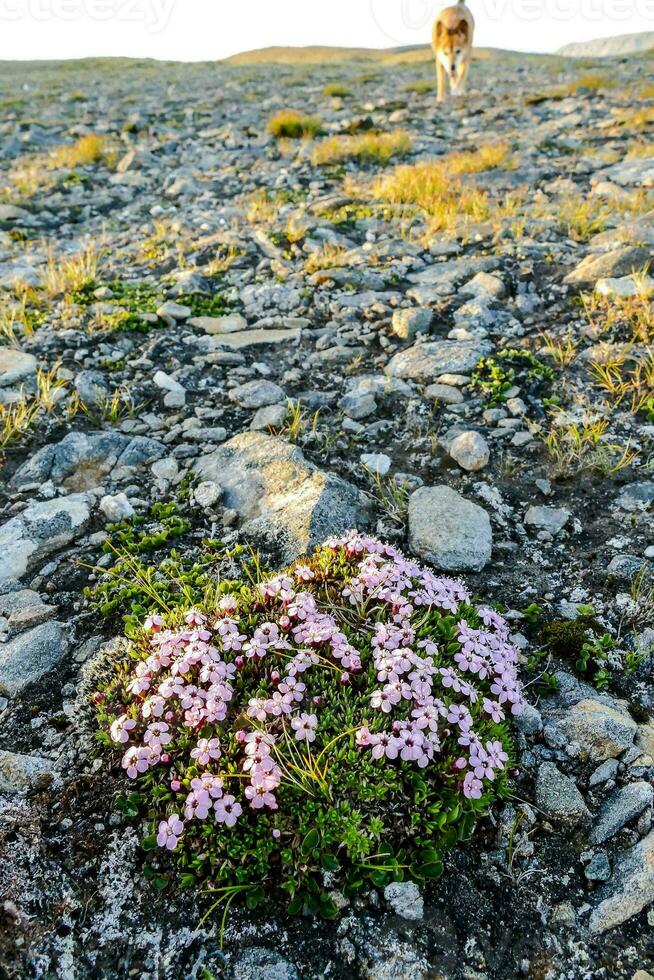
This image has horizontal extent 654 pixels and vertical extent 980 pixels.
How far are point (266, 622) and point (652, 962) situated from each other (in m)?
2.39

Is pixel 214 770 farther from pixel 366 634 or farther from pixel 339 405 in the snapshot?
pixel 339 405

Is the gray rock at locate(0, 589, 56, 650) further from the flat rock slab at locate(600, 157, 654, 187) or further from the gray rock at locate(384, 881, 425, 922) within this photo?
the flat rock slab at locate(600, 157, 654, 187)

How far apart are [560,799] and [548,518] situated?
2448mm

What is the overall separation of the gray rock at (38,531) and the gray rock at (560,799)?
3.81 metres

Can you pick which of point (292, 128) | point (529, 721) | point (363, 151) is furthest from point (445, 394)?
point (292, 128)

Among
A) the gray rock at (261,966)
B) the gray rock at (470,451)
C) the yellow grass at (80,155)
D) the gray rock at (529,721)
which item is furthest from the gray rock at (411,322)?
the yellow grass at (80,155)

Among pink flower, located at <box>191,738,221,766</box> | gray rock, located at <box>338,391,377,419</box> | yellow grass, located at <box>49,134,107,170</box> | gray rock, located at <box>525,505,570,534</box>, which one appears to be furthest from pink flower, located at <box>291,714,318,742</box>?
yellow grass, located at <box>49,134,107,170</box>

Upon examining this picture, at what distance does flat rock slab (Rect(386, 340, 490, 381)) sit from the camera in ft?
24.1

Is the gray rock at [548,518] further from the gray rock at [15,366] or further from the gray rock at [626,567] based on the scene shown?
the gray rock at [15,366]

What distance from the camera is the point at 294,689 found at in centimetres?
361

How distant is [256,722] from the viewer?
11.5 ft

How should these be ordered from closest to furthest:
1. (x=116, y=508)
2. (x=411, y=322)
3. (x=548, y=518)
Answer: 1. (x=548, y=518)
2. (x=116, y=508)
3. (x=411, y=322)

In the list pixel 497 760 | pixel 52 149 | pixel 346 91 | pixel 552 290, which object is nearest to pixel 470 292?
pixel 552 290

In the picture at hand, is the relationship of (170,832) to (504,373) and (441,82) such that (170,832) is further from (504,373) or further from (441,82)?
(441,82)
